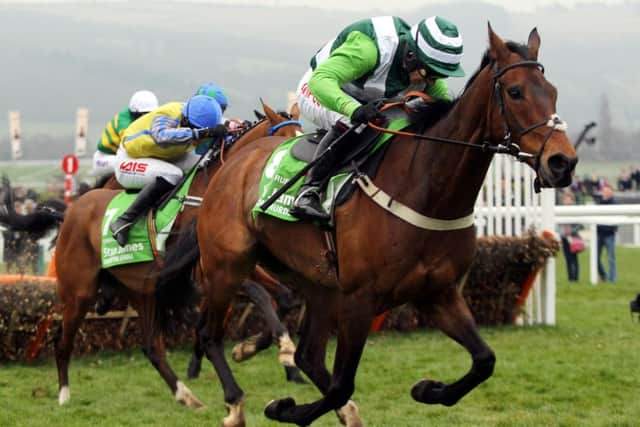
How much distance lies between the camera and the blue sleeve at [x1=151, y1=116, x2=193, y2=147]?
294 inches

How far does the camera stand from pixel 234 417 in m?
6.09

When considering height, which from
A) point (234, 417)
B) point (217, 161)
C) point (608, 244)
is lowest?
point (234, 417)

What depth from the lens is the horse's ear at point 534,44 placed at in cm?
475

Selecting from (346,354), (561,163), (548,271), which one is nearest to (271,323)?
(346,354)

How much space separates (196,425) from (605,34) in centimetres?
19871

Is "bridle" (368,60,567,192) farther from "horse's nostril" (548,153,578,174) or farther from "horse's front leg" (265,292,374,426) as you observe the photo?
"horse's front leg" (265,292,374,426)

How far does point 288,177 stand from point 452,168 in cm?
103

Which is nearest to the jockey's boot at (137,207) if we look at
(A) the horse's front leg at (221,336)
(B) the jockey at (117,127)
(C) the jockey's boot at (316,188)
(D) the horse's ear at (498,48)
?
(A) the horse's front leg at (221,336)

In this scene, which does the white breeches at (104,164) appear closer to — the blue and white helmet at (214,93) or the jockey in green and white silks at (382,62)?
the blue and white helmet at (214,93)

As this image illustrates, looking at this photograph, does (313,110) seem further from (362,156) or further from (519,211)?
(519,211)

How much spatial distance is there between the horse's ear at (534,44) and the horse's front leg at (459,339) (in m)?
1.14

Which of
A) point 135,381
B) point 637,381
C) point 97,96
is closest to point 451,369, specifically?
point 637,381

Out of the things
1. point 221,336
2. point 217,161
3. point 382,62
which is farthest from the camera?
point 217,161

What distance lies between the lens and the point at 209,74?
163250 millimetres
